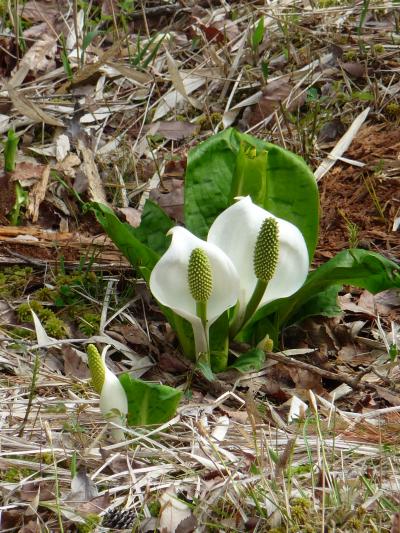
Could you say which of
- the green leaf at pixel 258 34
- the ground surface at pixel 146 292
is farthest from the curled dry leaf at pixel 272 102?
the green leaf at pixel 258 34

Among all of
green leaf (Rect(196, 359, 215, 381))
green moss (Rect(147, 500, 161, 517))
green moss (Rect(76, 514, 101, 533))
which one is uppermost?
green moss (Rect(76, 514, 101, 533))

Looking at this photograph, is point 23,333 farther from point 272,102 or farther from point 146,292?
point 272,102

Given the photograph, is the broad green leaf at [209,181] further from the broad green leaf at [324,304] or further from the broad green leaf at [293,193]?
the broad green leaf at [324,304]

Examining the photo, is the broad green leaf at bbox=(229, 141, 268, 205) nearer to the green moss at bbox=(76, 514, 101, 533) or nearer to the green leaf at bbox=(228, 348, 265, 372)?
the green leaf at bbox=(228, 348, 265, 372)

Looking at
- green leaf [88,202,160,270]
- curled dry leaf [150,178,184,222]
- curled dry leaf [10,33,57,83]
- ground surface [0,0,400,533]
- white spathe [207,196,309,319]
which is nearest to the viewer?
ground surface [0,0,400,533]

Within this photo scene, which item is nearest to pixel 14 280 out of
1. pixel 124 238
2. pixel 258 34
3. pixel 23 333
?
pixel 23 333

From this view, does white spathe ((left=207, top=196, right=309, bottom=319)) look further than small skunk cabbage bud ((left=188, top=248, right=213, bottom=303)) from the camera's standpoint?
Yes

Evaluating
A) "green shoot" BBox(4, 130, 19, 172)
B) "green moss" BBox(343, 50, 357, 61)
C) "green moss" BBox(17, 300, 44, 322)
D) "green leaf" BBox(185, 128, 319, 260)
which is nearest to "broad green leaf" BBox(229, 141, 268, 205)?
"green leaf" BBox(185, 128, 319, 260)
